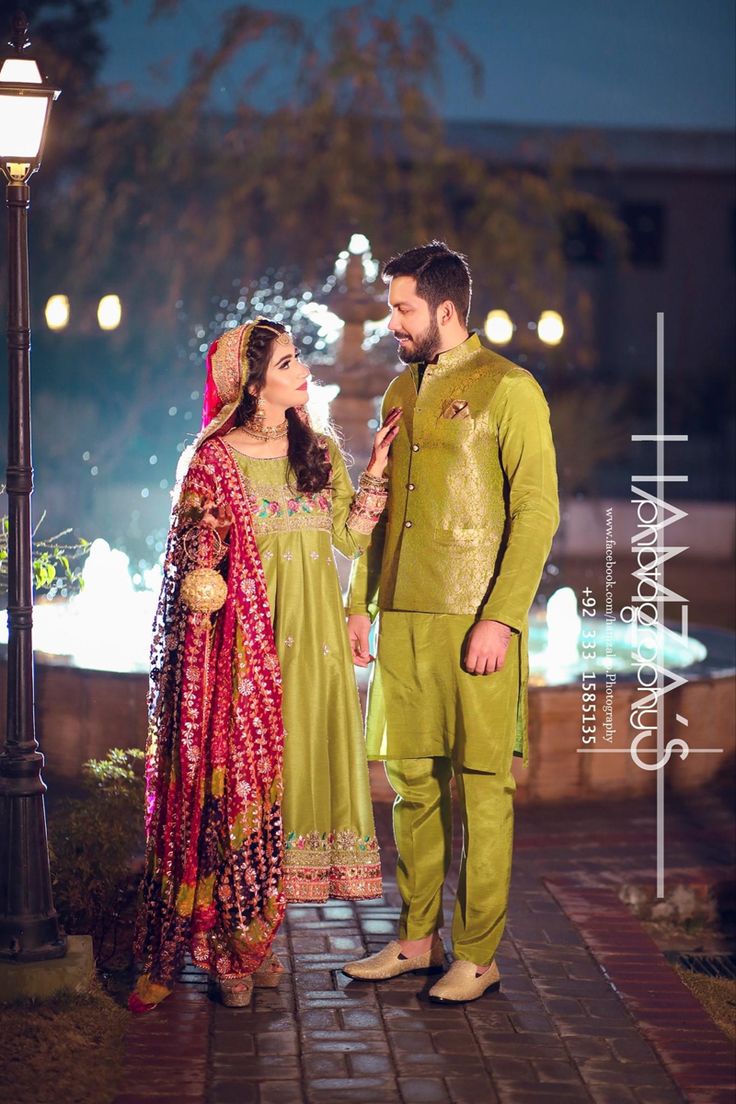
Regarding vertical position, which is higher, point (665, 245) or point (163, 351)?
point (665, 245)

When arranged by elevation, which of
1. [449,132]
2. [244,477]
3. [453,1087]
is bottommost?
[453,1087]

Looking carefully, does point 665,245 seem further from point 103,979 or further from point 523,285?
point 103,979

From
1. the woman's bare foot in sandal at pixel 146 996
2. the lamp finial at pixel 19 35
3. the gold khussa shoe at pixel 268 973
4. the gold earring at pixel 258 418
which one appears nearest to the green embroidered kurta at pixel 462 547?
the gold earring at pixel 258 418

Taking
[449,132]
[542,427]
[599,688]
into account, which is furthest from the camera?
[449,132]

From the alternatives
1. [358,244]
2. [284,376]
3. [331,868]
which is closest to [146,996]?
[331,868]

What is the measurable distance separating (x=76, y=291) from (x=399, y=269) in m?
14.0

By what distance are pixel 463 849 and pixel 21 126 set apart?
7.97 feet

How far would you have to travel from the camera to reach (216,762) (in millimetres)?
4105

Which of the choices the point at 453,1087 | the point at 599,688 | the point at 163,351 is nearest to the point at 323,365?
the point at 599,688

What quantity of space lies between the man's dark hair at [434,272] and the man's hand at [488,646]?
2.98 ft

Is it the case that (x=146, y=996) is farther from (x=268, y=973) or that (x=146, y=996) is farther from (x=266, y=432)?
(x=266, y=432)

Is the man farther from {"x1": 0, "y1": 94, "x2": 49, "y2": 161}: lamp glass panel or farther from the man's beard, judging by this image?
{"x1": 0, "y1": 94, "x2": 49, "y2": 161}: lamp glass panel

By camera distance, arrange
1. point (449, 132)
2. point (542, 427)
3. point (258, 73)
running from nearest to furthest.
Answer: point (542, 427) < point (258, 73) < point (449, 132)

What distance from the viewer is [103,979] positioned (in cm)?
447
